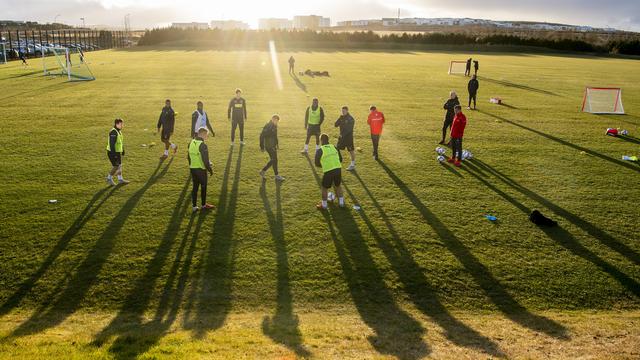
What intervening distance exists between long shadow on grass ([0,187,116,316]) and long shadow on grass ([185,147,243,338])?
3.05 m

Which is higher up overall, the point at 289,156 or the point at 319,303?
the point at 289,156

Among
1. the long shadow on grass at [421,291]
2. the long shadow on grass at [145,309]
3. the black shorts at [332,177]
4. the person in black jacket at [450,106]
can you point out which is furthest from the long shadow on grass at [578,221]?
the long shadow on grass at [145,309]

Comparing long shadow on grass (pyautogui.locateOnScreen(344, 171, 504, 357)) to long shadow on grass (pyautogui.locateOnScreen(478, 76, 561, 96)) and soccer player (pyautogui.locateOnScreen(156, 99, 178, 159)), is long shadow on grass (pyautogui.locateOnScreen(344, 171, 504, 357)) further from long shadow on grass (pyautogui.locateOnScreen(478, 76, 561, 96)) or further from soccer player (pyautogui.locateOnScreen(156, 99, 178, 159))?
long shadow on grass (pyautogui.locateOnScreen(478, 76, 561, 96))

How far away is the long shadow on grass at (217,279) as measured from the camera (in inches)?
287

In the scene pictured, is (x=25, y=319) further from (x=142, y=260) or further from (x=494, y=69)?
(x=494, y=69)

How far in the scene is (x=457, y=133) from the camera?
14.9 meters

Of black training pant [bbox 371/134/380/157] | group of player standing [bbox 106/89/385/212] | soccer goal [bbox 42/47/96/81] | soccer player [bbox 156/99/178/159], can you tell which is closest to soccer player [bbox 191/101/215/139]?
group of player standing [bbox 106/89/385/212]

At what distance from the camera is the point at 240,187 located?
13.0 meters

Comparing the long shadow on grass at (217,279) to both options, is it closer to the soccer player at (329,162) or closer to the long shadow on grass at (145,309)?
the long shadow on grass at (145,309)

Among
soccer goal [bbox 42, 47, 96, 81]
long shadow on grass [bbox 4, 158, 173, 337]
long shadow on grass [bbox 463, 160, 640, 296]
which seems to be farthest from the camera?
soccer goal [bbox 42, 47, 96, 81]

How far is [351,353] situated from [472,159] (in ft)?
37.6

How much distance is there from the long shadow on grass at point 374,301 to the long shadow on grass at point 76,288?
4.88 m

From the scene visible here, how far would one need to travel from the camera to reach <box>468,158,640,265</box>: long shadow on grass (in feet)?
32.2

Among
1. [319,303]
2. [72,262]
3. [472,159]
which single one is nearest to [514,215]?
[472,159]
